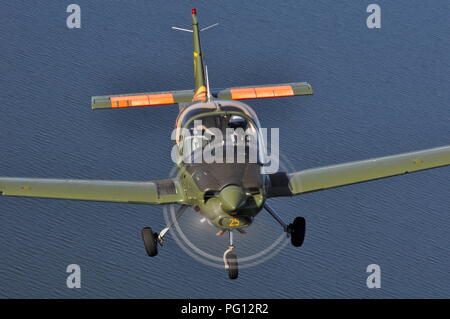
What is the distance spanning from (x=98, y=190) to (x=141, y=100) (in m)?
9.75

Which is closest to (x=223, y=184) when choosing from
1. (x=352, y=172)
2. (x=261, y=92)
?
(x=352, y=172)

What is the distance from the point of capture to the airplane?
112 feet

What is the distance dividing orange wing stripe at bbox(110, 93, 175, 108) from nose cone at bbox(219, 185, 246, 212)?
13384 millimetres

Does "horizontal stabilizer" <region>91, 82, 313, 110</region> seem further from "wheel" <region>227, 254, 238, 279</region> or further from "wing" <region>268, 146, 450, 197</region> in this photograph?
"wheel" <region>227, 254, 238, 279</region>

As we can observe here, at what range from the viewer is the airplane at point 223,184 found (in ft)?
112

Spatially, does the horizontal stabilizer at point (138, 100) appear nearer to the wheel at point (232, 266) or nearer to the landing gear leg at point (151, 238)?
the landing gear leg at point (151, 238)

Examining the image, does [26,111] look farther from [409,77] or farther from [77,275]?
[409,77]

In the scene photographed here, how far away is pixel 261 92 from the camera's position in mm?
47438

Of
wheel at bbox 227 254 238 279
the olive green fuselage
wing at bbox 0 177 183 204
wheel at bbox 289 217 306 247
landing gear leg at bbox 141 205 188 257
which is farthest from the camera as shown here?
wheel at bbox 289 217 306 247

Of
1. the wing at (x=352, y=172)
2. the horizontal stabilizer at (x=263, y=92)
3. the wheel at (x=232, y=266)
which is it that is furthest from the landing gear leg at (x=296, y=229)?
the horizontal stabilizer at (x=263, y=92)

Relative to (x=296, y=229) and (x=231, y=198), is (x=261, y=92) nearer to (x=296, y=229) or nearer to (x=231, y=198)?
(x=296, y=229)

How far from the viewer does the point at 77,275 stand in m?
64.6

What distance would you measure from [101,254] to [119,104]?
24.3m

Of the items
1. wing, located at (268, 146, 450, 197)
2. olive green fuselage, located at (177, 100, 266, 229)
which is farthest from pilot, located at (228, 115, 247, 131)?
wing, located at (268, 146, 450, 197)
